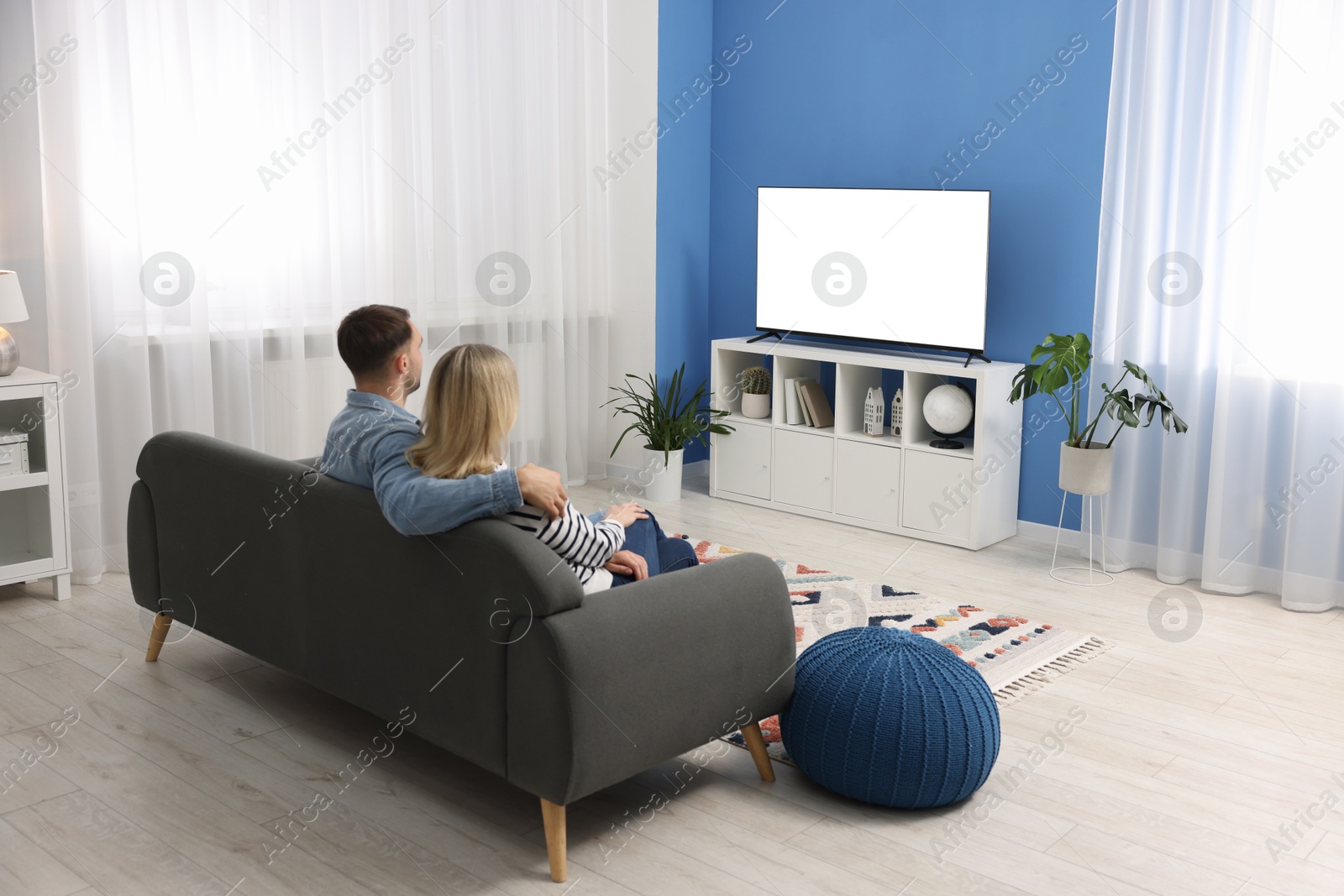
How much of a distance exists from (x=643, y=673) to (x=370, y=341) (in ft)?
3.17

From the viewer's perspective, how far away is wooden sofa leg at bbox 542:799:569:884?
90.8 inches

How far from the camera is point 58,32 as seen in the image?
3.93 meters

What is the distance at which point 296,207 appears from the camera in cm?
459

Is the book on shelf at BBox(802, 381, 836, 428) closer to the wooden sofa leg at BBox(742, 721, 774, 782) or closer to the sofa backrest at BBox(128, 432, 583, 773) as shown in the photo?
the wooden sofa leg at BBox(742, 721, 774, 782)

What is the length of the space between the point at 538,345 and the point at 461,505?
334 cm

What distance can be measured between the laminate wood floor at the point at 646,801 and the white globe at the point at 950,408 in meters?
1.36

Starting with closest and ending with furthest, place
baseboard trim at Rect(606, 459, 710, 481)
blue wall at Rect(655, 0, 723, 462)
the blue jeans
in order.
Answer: the blue jeans
blue wall at Rect(655, 0, 723, 462)
baseboard trim at Rect(606, 459, 710, 481)

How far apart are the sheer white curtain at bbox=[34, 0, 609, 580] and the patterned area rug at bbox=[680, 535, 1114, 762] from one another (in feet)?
6.34

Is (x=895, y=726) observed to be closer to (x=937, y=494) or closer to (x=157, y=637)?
(x=157, y=637)

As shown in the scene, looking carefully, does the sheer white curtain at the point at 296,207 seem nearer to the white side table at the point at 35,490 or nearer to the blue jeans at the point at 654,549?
the white side table at the point at 35,490

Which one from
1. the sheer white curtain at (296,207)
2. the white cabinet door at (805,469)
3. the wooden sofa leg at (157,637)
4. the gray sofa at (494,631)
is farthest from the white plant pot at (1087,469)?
the wooden sofa leg at (157,637)

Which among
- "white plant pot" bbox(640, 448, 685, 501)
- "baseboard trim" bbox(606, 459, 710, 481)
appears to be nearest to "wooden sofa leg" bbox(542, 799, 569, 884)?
"white plant pot" bbox(640, 448, 685, 501)

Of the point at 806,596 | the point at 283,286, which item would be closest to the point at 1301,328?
the point at 806,596

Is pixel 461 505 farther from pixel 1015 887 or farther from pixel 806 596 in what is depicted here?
pixel 806 596
